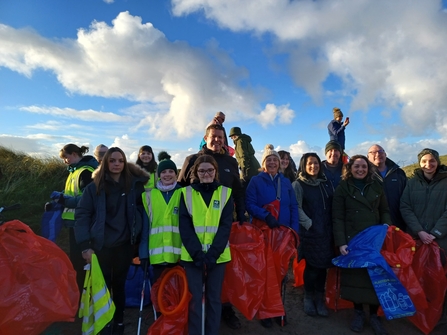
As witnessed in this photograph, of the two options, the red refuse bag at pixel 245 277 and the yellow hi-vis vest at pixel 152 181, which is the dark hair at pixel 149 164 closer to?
the yellow hi-vis vest at pixel 152 181

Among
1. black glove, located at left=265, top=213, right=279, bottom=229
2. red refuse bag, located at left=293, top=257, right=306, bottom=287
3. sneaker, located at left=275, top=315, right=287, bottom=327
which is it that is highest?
black glove, located at left=265, top=213, right=279, bottom=229

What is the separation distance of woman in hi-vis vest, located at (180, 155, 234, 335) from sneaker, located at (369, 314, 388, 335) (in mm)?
1861

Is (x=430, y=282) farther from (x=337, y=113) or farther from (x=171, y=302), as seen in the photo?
(x=337, y=113)

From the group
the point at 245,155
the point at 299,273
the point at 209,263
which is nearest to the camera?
the point at 209,263

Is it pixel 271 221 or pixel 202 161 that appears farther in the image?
pixel 271 221

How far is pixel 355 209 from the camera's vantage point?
3564mm

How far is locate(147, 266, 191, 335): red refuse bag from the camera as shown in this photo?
2.87 metres

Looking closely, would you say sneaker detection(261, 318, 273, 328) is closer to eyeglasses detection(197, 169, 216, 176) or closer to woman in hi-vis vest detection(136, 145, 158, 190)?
eyeglasses detection(197, 169, 216, 176)

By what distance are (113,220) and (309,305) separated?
8.86 ft

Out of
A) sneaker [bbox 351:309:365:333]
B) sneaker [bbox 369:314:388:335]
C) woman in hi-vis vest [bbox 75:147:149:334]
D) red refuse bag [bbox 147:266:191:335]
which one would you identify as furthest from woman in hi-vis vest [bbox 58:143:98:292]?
sneaker [bbox 369:314:388:335]

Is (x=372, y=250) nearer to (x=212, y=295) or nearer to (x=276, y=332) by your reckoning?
(x=276, y=332)

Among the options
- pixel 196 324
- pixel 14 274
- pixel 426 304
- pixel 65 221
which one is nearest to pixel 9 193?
pixel 65 221

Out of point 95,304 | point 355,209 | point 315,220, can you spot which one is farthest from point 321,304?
point 95,304

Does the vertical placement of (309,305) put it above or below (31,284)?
below
